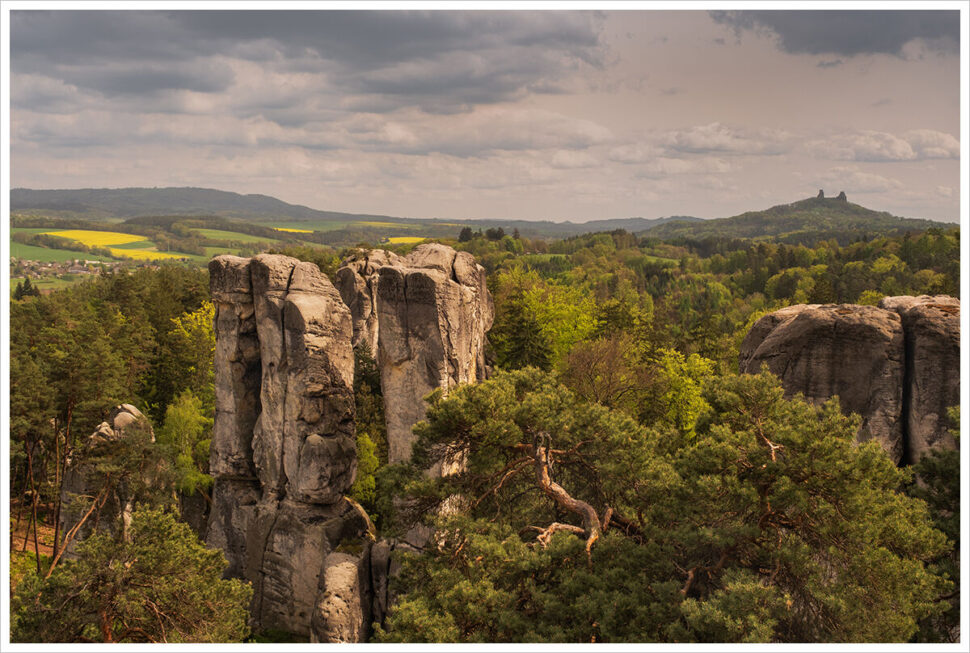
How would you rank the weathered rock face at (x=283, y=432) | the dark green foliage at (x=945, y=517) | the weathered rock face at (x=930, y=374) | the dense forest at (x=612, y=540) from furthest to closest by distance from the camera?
the weathered rock face at (x=283, y=432) → the weathered rock face at (x=930, y=374) → the dark green foliage at (x=945, y=517) → the dense forest at (x=612, y=540)

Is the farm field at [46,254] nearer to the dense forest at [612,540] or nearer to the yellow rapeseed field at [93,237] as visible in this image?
the yellow rapeseed field at [93,237]

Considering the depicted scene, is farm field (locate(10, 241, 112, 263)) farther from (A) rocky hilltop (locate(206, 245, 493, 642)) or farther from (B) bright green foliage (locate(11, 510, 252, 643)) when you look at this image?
(B) bright green foliage (locate(11, 510, 252, 643))

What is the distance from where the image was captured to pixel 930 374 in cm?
2041

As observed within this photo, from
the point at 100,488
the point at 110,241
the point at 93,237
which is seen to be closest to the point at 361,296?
the point at 100,488

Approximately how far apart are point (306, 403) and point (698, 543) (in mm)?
14752

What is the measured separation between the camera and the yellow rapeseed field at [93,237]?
173 meters

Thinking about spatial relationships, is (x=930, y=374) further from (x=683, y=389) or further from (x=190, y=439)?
(x=190, y=439)

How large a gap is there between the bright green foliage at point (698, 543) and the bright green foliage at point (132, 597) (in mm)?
4425

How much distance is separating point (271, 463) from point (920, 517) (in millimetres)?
20216

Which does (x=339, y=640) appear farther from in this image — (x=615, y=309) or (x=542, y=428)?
(x=615, y=309)

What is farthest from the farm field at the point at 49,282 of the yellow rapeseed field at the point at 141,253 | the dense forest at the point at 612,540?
the dense forest at the point at 612,540

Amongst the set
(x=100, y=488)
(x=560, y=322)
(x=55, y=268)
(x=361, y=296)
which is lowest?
(x=100, y=488)

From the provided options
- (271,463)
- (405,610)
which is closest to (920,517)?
(405,610)

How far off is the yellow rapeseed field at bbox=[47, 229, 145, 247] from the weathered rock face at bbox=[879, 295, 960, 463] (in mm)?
182092
